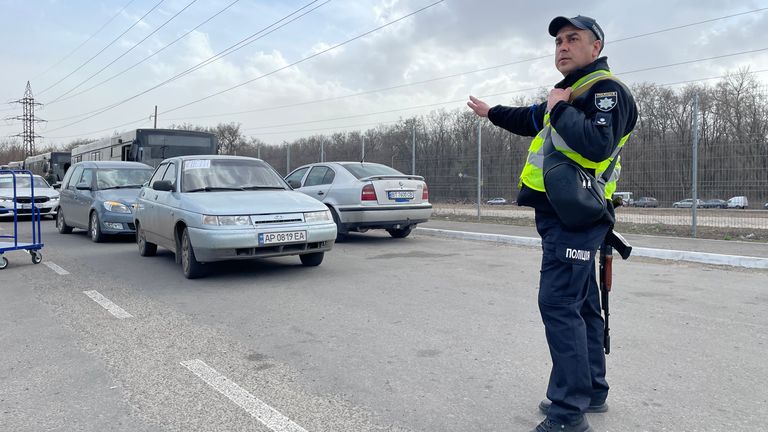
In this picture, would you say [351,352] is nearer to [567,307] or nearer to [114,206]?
[567,307]

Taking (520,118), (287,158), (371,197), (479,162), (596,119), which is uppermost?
(287,158)

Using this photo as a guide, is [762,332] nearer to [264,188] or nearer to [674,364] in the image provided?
[674,364]

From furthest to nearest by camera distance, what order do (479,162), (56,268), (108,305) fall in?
(479,162) → (56,268) → (108,305)

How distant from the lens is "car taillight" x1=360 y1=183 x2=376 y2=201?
10.2m

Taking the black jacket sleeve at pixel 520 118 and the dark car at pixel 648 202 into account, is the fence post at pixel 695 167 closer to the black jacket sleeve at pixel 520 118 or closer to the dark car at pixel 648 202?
the dark car at pixel 648 202


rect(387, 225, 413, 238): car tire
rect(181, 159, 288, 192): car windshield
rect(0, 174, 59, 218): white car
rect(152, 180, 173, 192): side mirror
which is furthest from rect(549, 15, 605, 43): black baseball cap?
rect(0, 174, 59, 218): white car

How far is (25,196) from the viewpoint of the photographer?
1549 centimetres

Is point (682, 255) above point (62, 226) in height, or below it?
below

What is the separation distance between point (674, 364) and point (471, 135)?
479 inches

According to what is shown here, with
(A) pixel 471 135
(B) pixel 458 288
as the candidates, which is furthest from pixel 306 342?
(A) pixel 471 135

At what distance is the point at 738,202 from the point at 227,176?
8.91 metres

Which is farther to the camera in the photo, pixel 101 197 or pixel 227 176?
pixel 101 197

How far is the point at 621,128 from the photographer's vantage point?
254 cm

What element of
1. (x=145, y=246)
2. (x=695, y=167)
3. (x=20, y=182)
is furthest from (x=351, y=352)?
(x=20, y=182)
